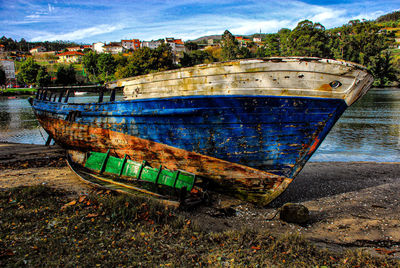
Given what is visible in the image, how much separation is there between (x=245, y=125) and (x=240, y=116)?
0.22m

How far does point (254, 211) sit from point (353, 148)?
11557 mm

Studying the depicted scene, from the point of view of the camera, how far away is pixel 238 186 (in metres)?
6.07

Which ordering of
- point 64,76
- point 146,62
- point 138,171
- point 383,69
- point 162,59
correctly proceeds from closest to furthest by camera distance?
point 138,171 < point 146,62 < point 162,59 < point 383,69 < point 64,76

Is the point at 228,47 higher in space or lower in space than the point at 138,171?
higher

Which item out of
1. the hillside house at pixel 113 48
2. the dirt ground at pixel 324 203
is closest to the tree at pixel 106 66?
the hillside house at pixel 113 48

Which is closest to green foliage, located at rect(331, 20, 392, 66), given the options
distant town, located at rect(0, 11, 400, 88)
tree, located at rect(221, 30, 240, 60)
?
distant town, located at rect(0, 11, 400, 88)

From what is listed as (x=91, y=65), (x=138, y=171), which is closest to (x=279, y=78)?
(x=138, y=171)

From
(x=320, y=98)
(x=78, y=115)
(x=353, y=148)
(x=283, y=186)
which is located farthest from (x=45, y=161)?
(x=353, y=148)

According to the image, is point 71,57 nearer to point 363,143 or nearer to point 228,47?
point 228,47

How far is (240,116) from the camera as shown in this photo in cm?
538

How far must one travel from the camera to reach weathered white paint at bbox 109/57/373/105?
472 cm

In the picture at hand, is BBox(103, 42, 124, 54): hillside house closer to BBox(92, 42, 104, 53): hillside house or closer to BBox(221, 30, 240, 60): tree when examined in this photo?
BBox(92, 42, 104, 53): hillside house

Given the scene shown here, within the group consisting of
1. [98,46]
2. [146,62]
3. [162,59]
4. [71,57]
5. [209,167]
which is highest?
[98,46]

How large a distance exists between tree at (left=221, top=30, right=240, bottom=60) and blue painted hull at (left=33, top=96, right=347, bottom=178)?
71.5 meters
